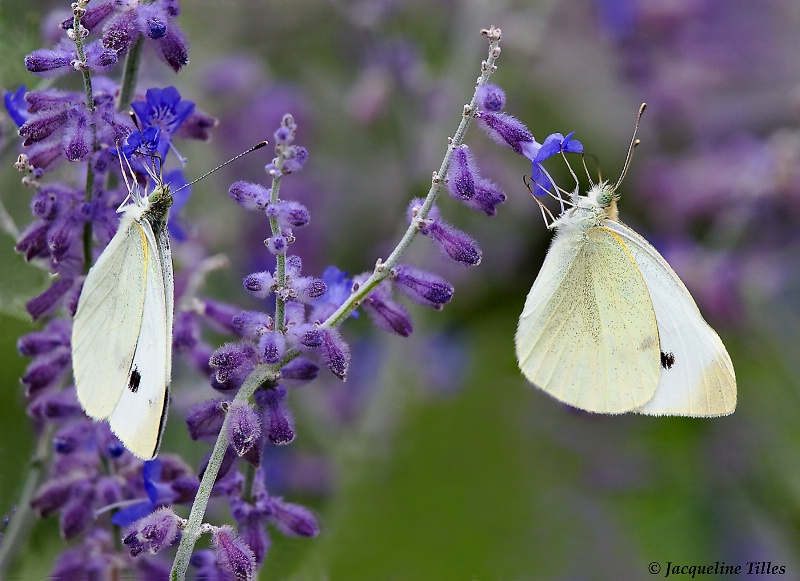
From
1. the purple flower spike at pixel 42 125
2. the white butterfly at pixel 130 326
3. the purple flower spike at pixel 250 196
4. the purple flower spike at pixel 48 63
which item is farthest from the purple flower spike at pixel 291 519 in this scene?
the purple flower spike at pixel 48 63

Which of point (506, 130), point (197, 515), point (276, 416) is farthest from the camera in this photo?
point (506, 130)

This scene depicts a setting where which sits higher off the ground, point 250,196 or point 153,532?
point 250,196

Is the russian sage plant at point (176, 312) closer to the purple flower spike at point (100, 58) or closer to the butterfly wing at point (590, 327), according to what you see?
the purple flower spike at point (100, 58)

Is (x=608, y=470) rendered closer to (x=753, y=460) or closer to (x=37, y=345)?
(x=753, y=460)

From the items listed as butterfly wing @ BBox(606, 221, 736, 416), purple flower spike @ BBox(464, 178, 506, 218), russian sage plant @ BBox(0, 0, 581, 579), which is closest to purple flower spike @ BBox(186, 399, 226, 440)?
russian sage plant @ BBox(0, 0, 581, 579)

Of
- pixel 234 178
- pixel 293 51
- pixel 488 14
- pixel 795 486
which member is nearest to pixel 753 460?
pixel 795 486

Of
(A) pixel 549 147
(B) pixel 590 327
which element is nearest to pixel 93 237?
(A) pixel 549 147

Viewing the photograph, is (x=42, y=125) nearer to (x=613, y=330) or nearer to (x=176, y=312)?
(x=176, y=312)

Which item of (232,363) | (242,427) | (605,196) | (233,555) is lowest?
(233,555)

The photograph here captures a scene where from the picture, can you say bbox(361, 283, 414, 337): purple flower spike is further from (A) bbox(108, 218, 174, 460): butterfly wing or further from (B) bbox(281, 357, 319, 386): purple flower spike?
(A) bbox(108, 218, 174, 460): butterfly wing
